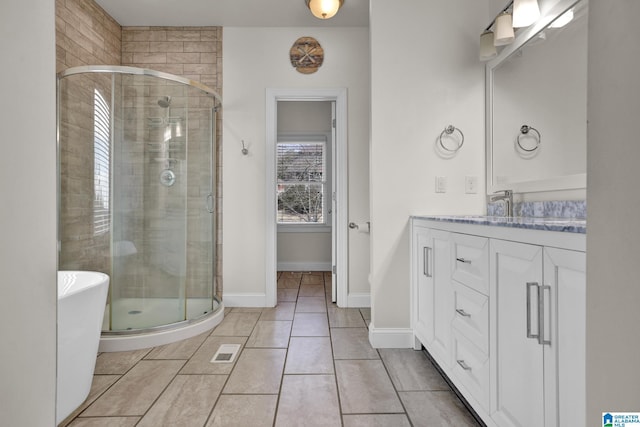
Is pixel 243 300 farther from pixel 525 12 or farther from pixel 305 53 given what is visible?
pixel 525 12

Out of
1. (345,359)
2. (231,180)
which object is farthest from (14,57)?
(231,180)

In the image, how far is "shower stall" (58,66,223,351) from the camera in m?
2.39

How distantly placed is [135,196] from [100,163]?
303mm

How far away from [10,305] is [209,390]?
1534 millimetres

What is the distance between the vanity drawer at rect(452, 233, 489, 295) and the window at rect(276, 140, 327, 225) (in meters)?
3.95

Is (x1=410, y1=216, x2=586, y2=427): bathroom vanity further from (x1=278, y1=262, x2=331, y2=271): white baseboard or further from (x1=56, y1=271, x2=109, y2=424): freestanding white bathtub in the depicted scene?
(x1=278, y1=262, x2=331, y2=271): white baseboard

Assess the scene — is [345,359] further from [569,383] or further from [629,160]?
[629,160]

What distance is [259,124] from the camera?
3346mm

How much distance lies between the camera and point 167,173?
2639 mm

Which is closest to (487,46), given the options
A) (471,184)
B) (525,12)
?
(525,12)

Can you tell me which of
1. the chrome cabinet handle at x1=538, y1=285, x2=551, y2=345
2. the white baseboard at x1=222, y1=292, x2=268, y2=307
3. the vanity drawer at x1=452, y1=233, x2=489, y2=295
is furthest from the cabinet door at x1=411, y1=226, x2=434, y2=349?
the white baseboard at x1=222, y1=292, x2=268, y2=307

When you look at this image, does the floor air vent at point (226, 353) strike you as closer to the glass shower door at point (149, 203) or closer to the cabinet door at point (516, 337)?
the glass shower door at point (149, 203)

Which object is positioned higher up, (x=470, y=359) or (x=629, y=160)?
(x=629, y=160)

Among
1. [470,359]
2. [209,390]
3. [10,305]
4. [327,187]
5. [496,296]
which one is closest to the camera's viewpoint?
[10,305]
